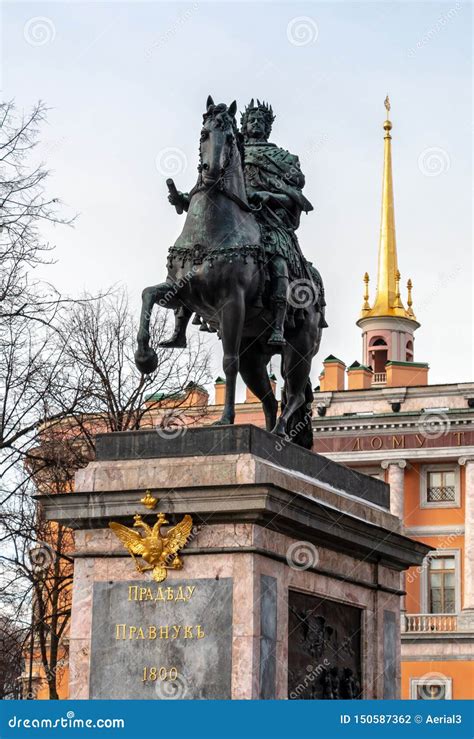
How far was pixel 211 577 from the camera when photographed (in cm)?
1354

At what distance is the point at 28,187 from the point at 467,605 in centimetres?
Result: 4473

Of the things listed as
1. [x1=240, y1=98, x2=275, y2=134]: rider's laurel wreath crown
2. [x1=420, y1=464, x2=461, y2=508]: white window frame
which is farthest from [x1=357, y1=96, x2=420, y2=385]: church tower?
[x1=240, y1=98, x2=275, y2=134]: rider's laurel wreath crown

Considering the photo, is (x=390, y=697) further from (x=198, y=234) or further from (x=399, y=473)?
(x=399, y=473)

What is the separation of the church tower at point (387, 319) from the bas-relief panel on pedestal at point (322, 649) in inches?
2633

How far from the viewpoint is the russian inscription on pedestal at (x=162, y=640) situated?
43.8 ft

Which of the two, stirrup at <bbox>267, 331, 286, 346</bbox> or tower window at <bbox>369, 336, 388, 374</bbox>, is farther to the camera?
tower window at <bbox>369, 336, 388, 374</bbox>

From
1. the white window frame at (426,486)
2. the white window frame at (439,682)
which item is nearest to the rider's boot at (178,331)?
the white window frame at (439,682)

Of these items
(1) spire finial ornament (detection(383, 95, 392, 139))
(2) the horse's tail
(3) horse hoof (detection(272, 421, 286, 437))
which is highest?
A: (1) spire finial ornament (detection(383, 95, 392, 139))

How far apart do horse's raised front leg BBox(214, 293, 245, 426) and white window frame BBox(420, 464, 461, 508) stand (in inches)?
1965

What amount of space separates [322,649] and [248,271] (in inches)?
137

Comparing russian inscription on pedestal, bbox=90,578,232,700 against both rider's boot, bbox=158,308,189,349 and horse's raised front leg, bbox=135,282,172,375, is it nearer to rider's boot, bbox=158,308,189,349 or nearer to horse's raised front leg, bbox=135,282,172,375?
horse's raised front leg, bbox=135,282,172,375

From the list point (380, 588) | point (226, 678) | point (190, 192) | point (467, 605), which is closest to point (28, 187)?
point (190, 192)

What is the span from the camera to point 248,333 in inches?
620

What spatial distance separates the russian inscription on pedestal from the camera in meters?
13.4
